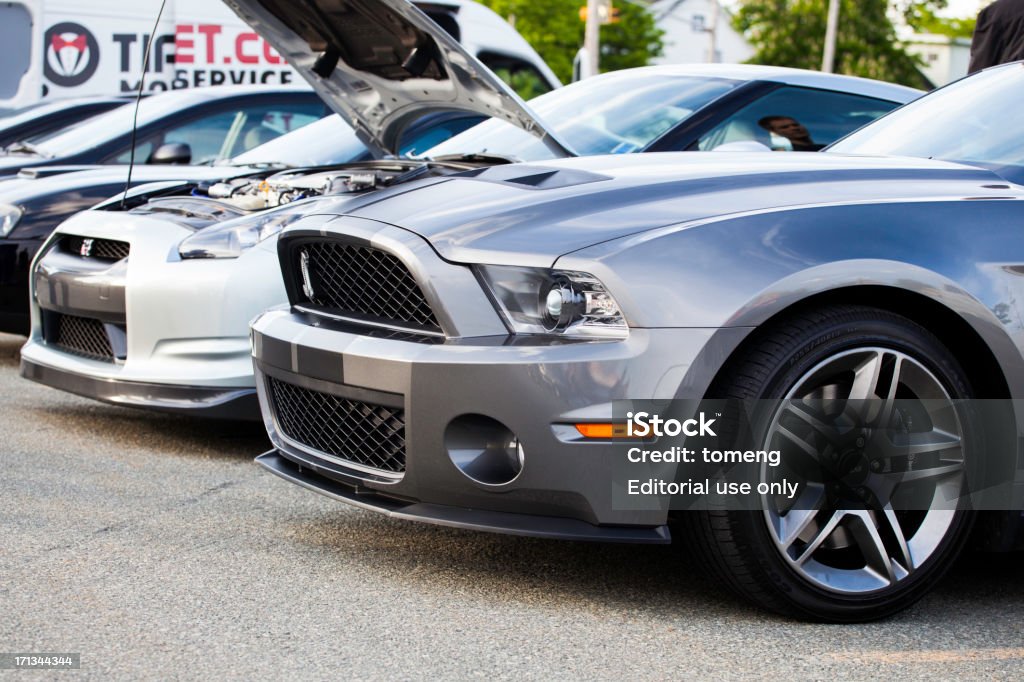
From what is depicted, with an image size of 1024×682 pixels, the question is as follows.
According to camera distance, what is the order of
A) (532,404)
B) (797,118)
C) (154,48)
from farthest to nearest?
(154,48), (797,118), (532,404)

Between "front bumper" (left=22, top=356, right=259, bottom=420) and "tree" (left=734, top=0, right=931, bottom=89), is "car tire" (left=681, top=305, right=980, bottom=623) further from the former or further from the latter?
"tree" (left=734, top=0, right=931, bottom=89)

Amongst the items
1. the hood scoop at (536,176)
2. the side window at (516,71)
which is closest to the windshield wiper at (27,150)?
the side window at (516,71)

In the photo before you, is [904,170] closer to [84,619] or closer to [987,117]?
[987,117]

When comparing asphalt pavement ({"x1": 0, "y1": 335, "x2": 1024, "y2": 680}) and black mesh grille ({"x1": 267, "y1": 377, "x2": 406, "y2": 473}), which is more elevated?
black mesh grille ({"x1": 267, "y1": 377, "x2": 406, "y2": 473})

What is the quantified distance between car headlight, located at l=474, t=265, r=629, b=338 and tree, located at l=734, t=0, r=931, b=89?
52446 mm

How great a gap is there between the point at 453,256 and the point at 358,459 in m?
0.62

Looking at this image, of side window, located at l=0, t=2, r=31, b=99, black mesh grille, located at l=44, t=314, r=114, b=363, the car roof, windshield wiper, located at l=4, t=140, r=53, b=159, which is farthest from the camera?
side window, located at l=0, t=2, r=31, b=99

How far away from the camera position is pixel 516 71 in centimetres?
1196

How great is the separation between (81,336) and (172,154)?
6.90 ft

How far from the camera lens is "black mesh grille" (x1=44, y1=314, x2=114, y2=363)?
5039mm

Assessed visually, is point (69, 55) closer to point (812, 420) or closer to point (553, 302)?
point (553, 302)

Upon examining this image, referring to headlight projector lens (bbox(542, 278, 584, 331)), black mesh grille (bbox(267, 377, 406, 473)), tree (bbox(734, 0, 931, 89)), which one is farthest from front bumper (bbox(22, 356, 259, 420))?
tree (bbox(734, 0, 931, 89))

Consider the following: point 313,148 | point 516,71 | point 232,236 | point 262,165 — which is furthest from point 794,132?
point 516,71

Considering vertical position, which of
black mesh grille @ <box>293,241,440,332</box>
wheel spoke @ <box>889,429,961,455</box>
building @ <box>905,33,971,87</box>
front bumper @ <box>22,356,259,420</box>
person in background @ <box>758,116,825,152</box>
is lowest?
building @ <box>905,33,971,87</box>
